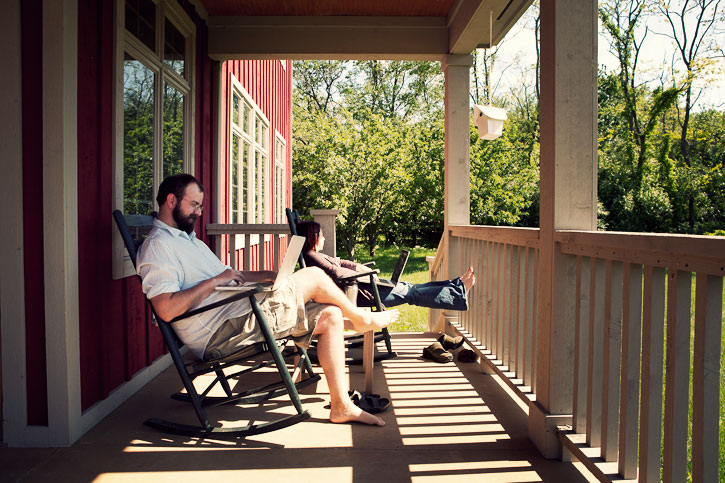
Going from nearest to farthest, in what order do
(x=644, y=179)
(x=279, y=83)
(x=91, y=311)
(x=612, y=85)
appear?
(x=91, y=311) → (x=279, y=83) → (x=644, y=179) → (x=612, y=85)

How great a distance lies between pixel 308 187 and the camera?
15625mm

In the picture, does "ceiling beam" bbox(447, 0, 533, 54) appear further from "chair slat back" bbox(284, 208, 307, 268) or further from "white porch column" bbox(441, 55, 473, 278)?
"chair slat back" bbox(284, 208, 307, 268)

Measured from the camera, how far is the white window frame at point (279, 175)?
10.5 meters

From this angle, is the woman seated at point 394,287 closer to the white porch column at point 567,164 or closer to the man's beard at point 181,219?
the man's beard at point 181,219

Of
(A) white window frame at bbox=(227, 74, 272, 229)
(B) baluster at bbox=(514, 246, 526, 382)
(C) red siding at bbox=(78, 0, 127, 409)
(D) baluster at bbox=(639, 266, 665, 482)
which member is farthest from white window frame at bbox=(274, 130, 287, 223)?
(D) baluster at bbox=(639, 266, 665, 482)

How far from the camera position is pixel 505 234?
10.8ft

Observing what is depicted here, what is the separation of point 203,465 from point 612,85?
2337 centimetres

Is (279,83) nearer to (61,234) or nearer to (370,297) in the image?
(370,297)

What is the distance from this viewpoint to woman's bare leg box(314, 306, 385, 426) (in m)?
2.78

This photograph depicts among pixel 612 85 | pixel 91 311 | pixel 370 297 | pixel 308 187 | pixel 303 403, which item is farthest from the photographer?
pixel 612 85

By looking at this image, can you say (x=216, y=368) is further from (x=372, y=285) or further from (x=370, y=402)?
(x=372, y=285)

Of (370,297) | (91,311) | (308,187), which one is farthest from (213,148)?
(308,187)

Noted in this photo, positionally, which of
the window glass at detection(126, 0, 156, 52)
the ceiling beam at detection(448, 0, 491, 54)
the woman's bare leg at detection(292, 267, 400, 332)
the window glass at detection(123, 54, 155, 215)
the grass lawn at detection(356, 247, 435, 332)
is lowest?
the grass lawn at detection(356, 247, 435, 332)

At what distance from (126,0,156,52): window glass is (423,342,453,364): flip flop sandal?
274 cm
